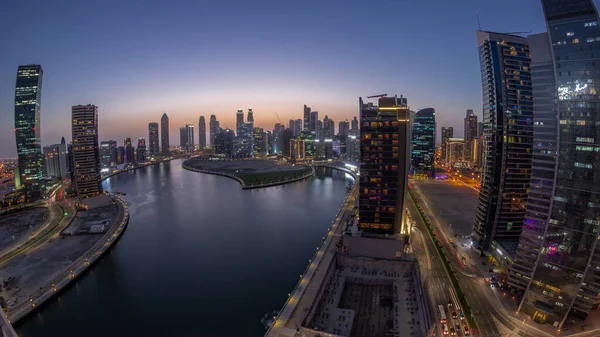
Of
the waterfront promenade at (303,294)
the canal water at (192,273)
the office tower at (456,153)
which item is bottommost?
Result: the canal water at (192,273)

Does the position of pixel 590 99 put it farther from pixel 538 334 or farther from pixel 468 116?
pixel 468 116

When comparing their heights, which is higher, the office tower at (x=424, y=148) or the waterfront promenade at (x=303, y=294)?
the office tower at (x=424, y=148)

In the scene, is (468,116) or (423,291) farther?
(468,116)

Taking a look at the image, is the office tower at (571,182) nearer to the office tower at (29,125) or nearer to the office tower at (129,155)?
the office tower at (29,125)

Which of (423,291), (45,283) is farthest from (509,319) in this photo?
(45,283)

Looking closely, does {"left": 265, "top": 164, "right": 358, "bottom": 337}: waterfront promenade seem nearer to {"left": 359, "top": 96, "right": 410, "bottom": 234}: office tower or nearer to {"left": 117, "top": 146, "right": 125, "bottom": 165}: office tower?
{"left": 359, "top": 96, "right": 410, "bottom": 234}: office tower

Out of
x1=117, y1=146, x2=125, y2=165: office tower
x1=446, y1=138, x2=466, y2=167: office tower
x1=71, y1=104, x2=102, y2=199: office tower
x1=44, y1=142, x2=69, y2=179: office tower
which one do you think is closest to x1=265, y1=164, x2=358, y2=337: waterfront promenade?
x1=71, y1=104, x2=102, y2=199: office tower

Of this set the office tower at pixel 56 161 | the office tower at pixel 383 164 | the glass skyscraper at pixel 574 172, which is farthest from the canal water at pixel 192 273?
the office tower at pixel 56 161
